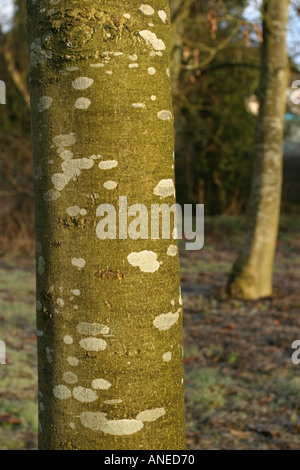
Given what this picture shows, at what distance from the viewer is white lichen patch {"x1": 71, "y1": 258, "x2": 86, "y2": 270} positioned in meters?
1.49

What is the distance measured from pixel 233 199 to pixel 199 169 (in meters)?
1.41

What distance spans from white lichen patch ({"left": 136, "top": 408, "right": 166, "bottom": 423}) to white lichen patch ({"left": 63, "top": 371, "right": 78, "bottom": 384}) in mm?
233

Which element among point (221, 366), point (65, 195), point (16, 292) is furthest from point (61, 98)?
point (16, 292)

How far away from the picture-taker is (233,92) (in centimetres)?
1307

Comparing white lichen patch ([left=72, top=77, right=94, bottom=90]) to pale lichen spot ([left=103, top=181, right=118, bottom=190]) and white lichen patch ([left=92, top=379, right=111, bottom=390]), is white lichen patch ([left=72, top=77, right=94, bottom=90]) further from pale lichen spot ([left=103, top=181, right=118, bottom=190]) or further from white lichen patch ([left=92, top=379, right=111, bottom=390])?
white lichen patch ([left=92, top=379, right=111, bottom=390])

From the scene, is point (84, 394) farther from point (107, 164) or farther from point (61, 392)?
point (107, 164)

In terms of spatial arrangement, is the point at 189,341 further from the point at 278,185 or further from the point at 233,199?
the point at 233,199

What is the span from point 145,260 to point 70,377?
44cm

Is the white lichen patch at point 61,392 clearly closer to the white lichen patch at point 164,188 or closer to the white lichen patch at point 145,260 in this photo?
the white lichen patch at point 145,260

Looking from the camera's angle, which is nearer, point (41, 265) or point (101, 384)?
point (101, 384)

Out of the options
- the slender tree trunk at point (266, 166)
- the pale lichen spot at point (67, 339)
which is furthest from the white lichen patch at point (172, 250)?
the slender tree trunk at point (266, 166)

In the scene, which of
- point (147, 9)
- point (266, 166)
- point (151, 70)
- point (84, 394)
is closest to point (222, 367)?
point (266, 166)

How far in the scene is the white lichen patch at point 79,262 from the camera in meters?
1.49

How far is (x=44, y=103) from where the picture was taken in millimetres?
1533
